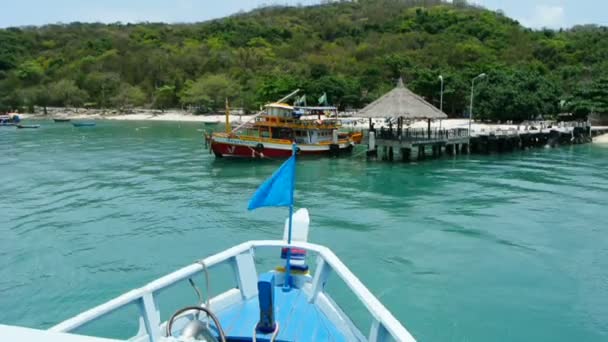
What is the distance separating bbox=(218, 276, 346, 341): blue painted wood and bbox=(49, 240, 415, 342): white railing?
30 centimetres

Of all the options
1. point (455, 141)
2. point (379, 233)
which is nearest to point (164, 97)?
point (455, 141)

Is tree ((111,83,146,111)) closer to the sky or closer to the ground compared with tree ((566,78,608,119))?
closer to the sky

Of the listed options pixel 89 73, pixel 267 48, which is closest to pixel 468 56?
pixel 267 48

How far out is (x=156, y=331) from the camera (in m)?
6.45

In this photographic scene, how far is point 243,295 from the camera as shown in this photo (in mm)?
8148

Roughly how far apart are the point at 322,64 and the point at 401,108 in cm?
7973

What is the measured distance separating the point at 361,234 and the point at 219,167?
20.4 meters

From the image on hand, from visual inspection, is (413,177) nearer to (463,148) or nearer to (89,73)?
(463,148)

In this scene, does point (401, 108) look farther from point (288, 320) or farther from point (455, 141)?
point (288, 320)

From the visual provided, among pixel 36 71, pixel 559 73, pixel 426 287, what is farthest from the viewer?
pixel 36 71

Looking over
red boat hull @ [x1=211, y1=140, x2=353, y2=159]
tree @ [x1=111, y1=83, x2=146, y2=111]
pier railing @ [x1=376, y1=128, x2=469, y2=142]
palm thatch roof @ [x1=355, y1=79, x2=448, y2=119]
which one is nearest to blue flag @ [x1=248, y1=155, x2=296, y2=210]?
palm thatch roof @ [x1=355, y1=79, x2=448, y2=119]

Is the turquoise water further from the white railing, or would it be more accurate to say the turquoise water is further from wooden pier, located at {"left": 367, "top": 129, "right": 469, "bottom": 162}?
the white railing

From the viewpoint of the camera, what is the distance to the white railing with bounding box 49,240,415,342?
567 cm

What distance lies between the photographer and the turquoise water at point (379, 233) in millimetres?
13219
